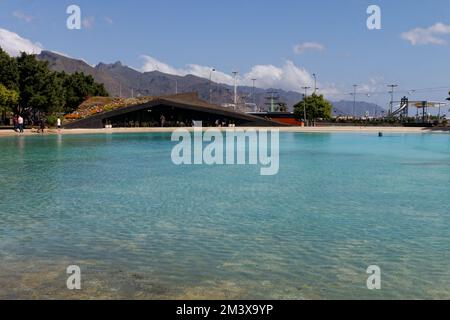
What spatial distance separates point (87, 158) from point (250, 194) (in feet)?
50.5

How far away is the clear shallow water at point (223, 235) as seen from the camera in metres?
7.82

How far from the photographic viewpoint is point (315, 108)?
9869cm

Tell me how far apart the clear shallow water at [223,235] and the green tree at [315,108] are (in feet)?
259

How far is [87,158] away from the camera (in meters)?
29.0

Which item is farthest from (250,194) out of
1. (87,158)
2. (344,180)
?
(87,158)

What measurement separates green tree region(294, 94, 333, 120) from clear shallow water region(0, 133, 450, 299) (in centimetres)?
7899

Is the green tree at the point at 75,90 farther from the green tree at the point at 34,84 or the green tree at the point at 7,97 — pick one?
the green tree at the point at 7,97

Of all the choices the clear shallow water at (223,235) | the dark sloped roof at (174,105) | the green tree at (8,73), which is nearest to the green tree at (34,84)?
the green tree at (8,73)

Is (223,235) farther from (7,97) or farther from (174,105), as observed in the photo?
(174,105)

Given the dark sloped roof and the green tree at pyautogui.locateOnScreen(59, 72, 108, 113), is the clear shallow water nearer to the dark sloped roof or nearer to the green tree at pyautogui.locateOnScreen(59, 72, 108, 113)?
the dark sloped roof

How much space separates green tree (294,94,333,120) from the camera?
325 ft

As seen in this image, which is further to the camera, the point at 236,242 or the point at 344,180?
the point at 344,180
